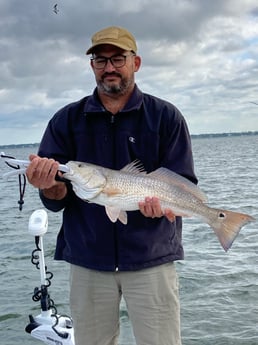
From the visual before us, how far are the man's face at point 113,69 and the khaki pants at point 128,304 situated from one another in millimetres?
1511


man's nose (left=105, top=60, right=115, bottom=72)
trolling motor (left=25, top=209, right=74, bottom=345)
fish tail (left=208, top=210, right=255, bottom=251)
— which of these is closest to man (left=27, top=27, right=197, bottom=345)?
man's nose (left=105, top=60, right=115, bottom=72)

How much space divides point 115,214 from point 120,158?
536 millimetres

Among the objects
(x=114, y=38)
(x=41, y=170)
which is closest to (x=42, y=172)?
(x=41, y=170)

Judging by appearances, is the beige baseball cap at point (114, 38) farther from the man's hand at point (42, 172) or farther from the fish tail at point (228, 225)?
the fish tail at point (228, 225)

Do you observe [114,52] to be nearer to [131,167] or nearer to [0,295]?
[131,167]

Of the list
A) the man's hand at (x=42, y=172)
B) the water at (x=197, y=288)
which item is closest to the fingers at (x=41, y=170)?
the man's hand at (x=42, y=172)

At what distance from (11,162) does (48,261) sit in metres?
8.29

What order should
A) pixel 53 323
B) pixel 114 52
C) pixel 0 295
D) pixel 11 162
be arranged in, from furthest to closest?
pixel 0 295
pixel 53 323
pixel 114 52
pixel 11 162

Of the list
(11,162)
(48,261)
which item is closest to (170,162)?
(11,162)

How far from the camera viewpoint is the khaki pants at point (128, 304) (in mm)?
4090

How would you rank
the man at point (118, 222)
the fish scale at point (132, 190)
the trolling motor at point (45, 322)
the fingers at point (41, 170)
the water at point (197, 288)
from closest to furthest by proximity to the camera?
the fingers at point (41, 170), the fish scale at point (132, 190), the man at point (118, 222), the trolling motor at point (45, 322), the water at point (197, 288)

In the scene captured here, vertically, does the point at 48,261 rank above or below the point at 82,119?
below

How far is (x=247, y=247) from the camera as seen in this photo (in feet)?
39.9

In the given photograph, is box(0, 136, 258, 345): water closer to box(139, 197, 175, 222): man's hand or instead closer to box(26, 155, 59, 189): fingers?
box(139, 197, 175, 222): man's hand
